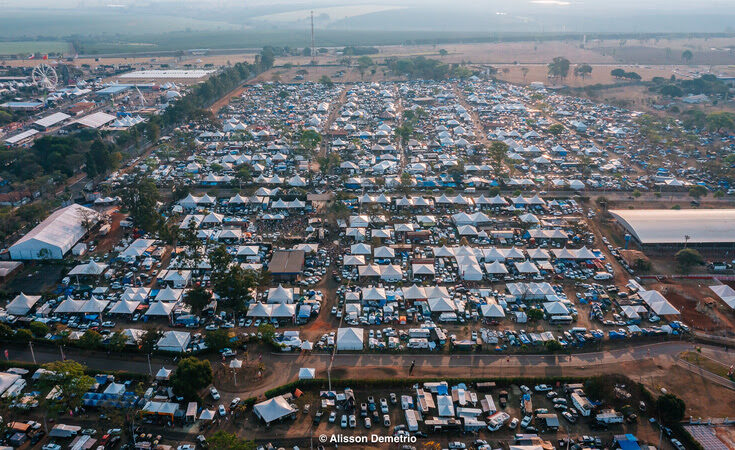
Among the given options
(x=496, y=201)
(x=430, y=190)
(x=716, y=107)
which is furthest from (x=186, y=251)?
(x=716, y=107)

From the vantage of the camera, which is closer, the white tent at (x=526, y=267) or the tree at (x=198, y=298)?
the tree at (x=198, y=298)

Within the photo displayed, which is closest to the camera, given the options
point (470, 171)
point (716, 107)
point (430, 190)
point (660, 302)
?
point (660, 302)

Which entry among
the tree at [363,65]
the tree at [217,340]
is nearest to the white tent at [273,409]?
the tree at [217,340]

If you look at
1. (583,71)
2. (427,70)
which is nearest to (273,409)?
(427,70)

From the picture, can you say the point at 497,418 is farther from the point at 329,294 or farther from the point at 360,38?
the point at 360,38

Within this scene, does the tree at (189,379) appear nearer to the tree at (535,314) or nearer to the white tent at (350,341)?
the white tent at (350,341)

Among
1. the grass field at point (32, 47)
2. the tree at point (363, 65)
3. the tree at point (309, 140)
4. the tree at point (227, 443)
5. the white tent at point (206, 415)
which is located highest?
the grass field at point (32, 47)
